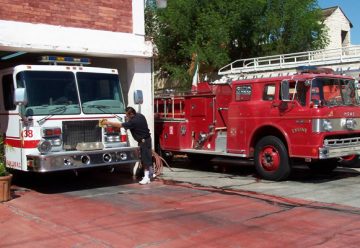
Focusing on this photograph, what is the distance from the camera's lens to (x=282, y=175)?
1147 cm

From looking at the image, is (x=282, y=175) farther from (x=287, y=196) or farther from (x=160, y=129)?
(x=160, y=129)

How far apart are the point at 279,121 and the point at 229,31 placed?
9.18 meters

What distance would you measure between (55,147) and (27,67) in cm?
168

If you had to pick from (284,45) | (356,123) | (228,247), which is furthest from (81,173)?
(284,45)

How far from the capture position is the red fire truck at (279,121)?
1098 cm

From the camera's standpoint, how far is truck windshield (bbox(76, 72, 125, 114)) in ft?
35.4

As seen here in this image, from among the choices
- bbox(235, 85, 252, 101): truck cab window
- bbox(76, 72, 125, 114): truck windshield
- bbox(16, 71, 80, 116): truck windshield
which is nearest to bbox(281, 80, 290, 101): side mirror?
bbox(235, 85, 252, 101): truck cab window

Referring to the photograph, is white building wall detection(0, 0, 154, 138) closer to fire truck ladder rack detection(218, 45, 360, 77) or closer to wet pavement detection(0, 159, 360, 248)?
wet pavement detection(0, 159, 360, 248)

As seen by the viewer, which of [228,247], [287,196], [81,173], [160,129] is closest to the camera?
[228,247]

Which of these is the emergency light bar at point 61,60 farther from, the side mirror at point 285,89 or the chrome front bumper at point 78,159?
the side mirror at point 285,89

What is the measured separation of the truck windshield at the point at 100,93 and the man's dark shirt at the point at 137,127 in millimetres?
397

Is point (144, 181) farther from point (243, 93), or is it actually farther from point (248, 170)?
point (248, 170)

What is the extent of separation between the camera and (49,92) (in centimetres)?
1034

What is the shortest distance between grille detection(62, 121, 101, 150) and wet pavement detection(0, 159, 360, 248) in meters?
1.07
